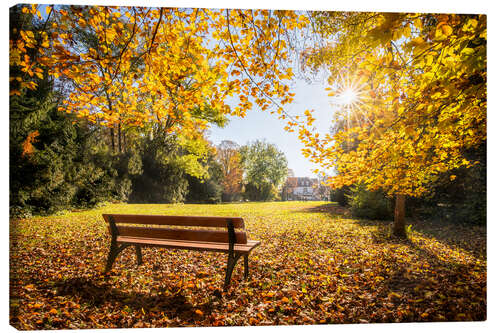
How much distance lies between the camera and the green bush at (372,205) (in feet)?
23.3

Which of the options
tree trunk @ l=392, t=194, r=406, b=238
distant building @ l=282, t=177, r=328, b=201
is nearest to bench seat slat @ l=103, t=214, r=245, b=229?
distant building @ l=282, t=177, r=328, b=201

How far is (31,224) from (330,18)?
5991mm

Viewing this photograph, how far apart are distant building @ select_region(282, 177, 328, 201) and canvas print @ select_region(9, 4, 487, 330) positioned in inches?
1.5

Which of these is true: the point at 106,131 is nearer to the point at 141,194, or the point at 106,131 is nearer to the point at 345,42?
the point at 141,194

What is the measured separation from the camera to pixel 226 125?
4348mm

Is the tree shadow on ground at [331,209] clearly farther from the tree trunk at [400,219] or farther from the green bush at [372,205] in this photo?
the tree trunk at [400,219]

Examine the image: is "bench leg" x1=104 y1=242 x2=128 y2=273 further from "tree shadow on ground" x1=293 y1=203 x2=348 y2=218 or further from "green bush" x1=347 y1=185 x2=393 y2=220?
"green bush" x1=347 y1=185 x2=393 y2=220

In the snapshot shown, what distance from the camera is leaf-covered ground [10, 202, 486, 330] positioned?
7.73 ft

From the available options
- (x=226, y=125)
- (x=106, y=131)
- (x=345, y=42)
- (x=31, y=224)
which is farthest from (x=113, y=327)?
(x=106, y=131)

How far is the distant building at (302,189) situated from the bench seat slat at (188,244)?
2.32 meters

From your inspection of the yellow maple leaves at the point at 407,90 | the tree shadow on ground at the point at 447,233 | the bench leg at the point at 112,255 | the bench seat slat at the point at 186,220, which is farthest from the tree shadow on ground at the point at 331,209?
the bench leg at the point at 112,255

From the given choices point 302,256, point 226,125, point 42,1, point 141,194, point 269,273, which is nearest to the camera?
point 42,1
